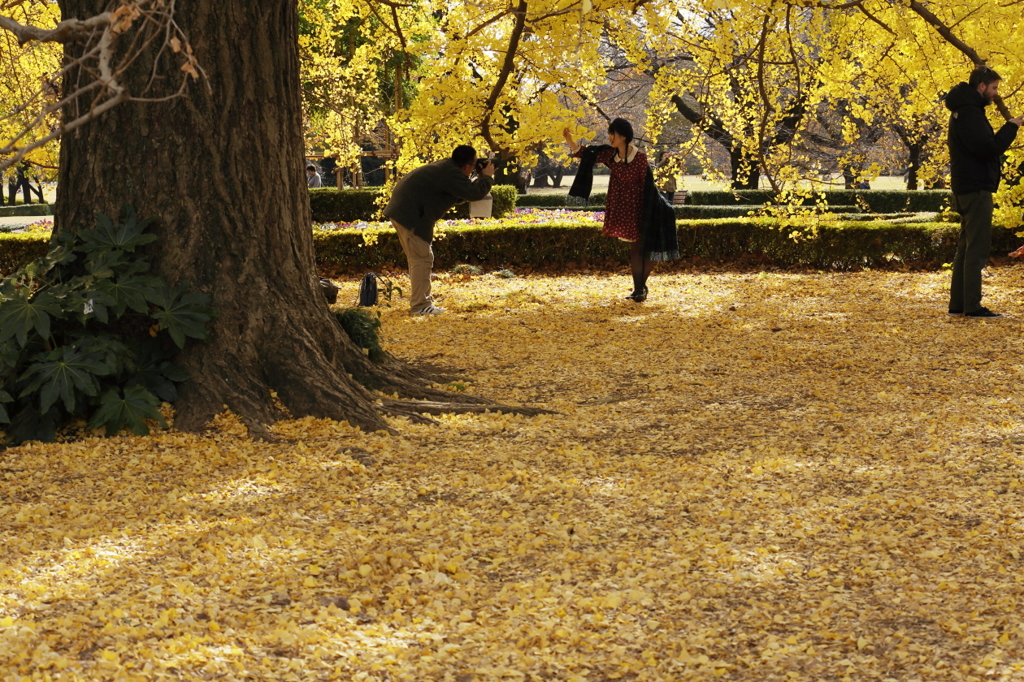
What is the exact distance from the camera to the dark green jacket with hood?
21.4ft

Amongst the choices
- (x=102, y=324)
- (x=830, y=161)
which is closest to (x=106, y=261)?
(x=102, y=324)

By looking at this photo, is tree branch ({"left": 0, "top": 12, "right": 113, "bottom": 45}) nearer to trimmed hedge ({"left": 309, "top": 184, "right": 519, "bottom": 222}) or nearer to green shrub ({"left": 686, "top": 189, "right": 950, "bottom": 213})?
trimmed hedge ({"left": 309, "top": 184, "right": 519, "bottom": 222})

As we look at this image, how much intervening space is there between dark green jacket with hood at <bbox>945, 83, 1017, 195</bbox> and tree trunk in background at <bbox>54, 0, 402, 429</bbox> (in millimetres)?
4724

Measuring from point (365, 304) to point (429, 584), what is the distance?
5.93 metres

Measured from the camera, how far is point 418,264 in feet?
25.4

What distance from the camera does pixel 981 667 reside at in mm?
2256

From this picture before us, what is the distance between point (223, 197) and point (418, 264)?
3587 mm

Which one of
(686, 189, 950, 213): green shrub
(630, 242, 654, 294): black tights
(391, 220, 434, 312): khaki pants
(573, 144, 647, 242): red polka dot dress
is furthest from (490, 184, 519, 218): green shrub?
(391, 220, 434, 312): khaki pants

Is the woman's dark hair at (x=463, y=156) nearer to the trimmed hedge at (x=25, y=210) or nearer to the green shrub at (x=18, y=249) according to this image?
the green shrub at (x=18, y=249)

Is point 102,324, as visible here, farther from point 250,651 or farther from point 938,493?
point 938,493

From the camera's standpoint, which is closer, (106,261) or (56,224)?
(106,261)

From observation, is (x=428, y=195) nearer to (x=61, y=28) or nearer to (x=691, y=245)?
(x=691, y=245)

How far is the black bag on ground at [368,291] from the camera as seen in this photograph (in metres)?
8.34

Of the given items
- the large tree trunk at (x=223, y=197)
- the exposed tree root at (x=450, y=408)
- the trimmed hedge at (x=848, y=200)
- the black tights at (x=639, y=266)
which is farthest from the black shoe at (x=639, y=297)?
the trimmed hedge at (x=848, y=200)
